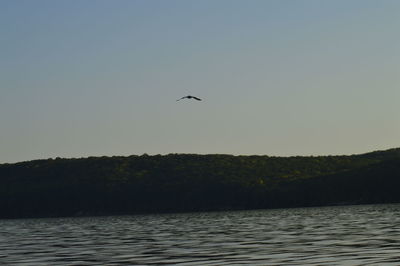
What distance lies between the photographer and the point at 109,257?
171ft

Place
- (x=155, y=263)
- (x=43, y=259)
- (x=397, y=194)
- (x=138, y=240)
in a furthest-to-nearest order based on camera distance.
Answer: (x=397, y=194), (x=138, y=240), (x=43, y=259), (x=155, y=263)

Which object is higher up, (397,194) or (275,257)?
(397,194)

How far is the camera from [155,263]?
46406mm

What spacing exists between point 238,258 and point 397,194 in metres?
155

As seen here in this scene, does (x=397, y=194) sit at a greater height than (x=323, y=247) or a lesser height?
greater

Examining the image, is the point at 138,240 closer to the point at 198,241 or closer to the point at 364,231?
the point at 198,241

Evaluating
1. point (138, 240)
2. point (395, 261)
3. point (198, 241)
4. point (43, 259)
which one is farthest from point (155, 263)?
point (138, 240)

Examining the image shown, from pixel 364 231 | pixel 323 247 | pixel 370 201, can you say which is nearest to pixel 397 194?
pixel 370 201

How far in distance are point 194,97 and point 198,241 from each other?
12.3 m

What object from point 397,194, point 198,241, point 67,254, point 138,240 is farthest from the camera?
point 397,194

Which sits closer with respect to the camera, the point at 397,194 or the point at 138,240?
the point at 138,240

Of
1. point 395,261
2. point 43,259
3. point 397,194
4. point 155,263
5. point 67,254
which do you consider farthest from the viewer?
point 397,194

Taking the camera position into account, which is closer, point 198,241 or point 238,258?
point 238,258

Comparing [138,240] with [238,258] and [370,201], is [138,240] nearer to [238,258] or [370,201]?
[238,258]
